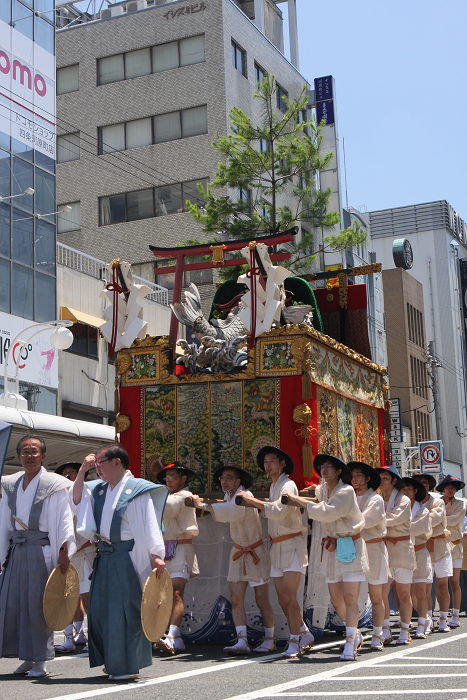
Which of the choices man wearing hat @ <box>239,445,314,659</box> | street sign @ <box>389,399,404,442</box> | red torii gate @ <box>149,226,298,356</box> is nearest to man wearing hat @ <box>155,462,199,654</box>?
man wearing hat @ <box>239,445,314,659</box>

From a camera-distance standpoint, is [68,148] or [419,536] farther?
[68,148]

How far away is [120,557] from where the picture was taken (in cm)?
641

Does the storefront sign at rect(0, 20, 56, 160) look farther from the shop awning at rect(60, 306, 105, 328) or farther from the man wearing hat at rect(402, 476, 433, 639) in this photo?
the man wearing hat at rect(402, 476, 433, 639)

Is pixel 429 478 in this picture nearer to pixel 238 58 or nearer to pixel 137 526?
pixel 137 526

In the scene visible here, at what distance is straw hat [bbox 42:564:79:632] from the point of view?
657cm

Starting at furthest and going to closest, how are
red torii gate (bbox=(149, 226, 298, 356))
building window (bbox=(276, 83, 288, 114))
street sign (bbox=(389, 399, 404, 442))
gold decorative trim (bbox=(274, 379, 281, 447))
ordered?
building window (bbox=(276, 83, 288, 114))
street sign (bbox=(389, 399, 404, 442))
red torii gate (bbox=(149, 226, 298, 356))
gold decorative trim (bbox=(274, 379, 281, 447))

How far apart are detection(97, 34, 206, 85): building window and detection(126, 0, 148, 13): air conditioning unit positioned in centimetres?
197

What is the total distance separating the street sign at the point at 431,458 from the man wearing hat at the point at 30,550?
69.0 ft

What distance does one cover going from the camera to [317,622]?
29.9ft

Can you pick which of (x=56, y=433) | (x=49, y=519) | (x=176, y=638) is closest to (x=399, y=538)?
(x=176, y=638)

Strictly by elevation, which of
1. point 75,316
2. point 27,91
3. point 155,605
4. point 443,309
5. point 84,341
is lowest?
point 155,605

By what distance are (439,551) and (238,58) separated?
80.1ft

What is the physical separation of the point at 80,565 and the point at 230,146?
10.8m

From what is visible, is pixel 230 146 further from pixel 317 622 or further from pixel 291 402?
pixel 317 622
